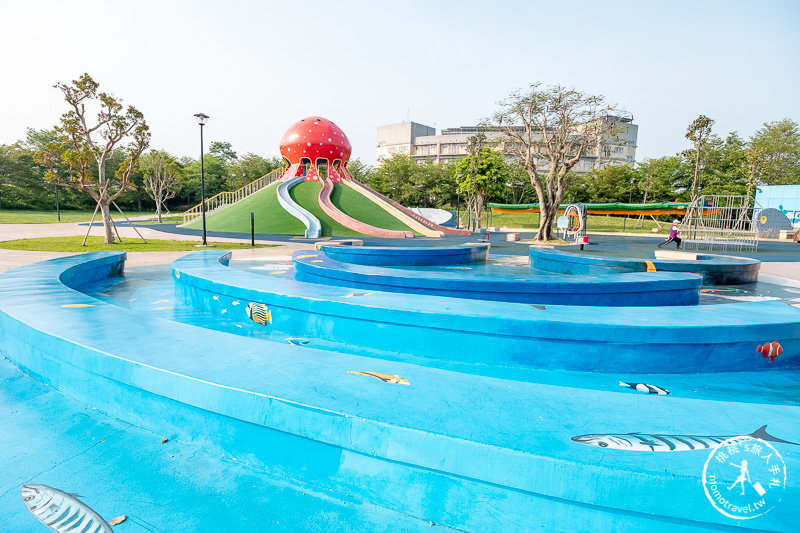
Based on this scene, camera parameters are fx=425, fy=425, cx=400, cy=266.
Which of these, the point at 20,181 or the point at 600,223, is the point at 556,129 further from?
the point at 20,181

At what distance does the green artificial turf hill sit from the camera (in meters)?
26.0

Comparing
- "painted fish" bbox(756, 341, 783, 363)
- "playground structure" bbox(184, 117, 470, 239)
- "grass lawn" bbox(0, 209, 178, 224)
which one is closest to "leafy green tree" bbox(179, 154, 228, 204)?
"grass lawn" bbox(0, 209, 178, 224)

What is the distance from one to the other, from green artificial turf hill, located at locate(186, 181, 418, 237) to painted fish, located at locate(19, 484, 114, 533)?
75.9 ft

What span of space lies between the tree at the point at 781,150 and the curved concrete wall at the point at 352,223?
49767mm

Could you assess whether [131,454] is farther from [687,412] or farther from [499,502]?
[687,412]

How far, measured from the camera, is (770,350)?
4223mm

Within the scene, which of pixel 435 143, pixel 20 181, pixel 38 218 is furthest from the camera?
pixel 435 143

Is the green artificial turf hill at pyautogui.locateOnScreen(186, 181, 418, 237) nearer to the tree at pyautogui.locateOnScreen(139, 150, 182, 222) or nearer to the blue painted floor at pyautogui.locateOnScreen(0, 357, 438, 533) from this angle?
the tree at pyautogui.locateOnScreen(139, 150, 182, 222)

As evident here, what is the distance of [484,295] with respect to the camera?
666 cm

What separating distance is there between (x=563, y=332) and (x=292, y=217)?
81.3ft

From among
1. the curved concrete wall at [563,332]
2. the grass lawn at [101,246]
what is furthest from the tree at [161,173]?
the curved concrete wall at [563,332]

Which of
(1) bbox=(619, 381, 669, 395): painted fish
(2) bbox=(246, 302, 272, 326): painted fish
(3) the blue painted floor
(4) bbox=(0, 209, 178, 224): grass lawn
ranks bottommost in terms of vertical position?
(1) bbox=(619, 381, 669, 395): painted fish

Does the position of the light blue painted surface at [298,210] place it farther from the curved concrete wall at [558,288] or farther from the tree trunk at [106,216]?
the curved concrete wall at [558,288]

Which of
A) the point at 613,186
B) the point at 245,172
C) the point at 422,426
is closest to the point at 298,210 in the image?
the point at 422,426
